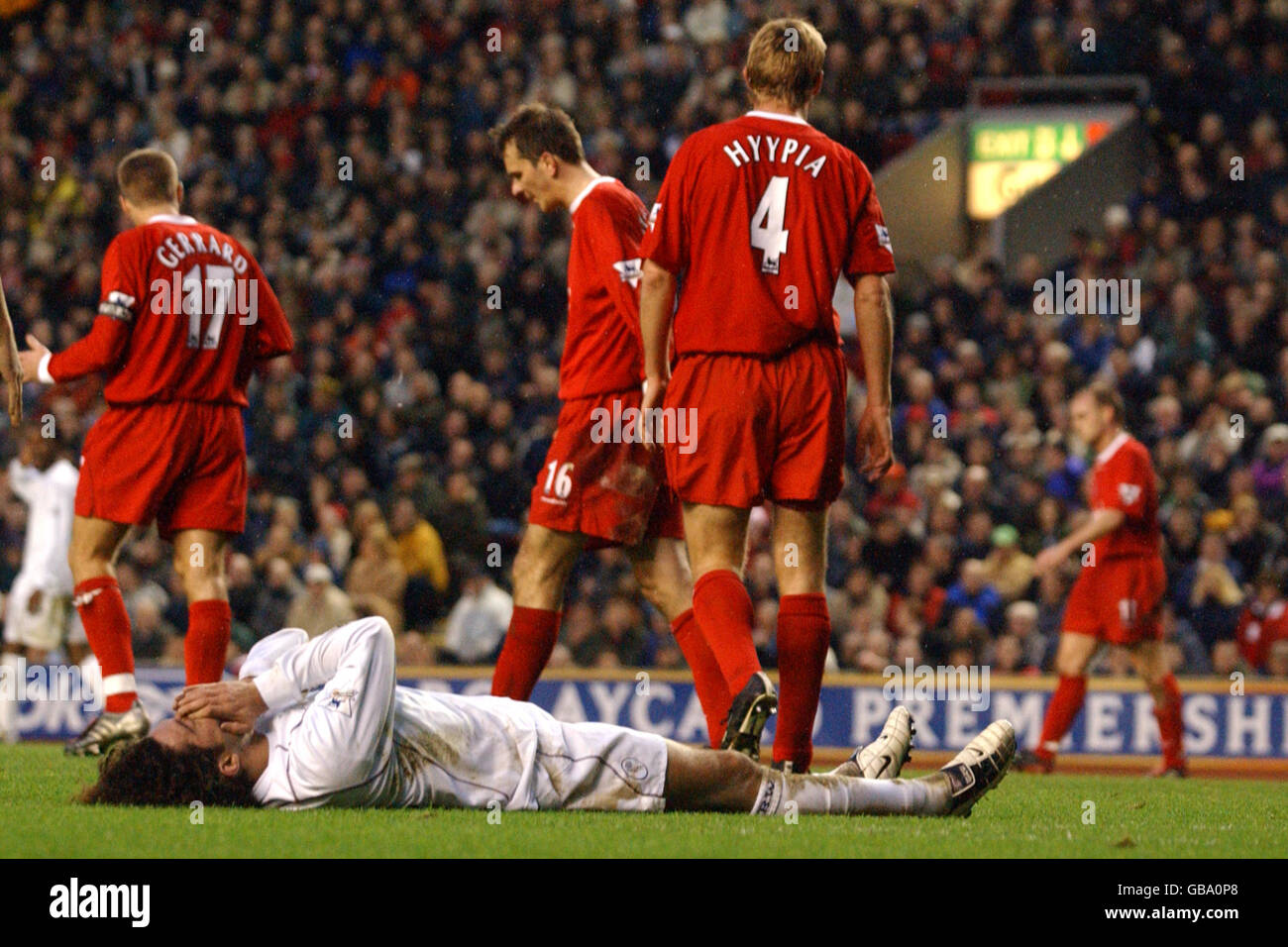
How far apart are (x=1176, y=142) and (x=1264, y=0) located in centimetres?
152

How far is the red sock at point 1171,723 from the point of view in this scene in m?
10.2

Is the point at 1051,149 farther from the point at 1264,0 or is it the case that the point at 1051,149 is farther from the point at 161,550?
the point at 161,550

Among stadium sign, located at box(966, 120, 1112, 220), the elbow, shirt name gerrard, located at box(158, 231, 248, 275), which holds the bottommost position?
the elbow

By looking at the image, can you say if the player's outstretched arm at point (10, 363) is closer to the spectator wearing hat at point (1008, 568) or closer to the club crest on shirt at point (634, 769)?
the club crest on shirt at point (634, 769)

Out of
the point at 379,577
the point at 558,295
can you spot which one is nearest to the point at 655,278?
the point at 379,577

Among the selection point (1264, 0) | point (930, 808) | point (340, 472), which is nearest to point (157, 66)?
point (340, 472)

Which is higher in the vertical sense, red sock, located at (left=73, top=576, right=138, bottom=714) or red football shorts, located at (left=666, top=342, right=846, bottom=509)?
red football shorts, located at (left=666, top=342, right=846, bottom=509)

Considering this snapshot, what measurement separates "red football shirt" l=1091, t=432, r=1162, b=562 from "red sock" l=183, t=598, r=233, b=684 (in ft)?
15.9

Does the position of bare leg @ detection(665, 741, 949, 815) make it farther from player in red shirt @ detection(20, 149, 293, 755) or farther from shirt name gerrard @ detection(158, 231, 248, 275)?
shirt name gerrard @ detection(158, 231, 248, 275)

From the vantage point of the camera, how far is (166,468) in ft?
24.8

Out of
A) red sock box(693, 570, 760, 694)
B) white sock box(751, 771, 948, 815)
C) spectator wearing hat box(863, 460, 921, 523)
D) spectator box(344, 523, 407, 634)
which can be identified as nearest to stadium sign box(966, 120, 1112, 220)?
spectator wearing hat box(863, 460, 921, 523)

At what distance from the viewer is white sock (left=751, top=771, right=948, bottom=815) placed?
5359 millimetres

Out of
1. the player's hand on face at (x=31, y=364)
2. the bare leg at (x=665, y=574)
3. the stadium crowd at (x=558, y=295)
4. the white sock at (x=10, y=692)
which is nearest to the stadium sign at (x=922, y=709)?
the white sock at (x=10, y=692)

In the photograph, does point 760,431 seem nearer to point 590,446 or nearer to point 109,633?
point 590,446
